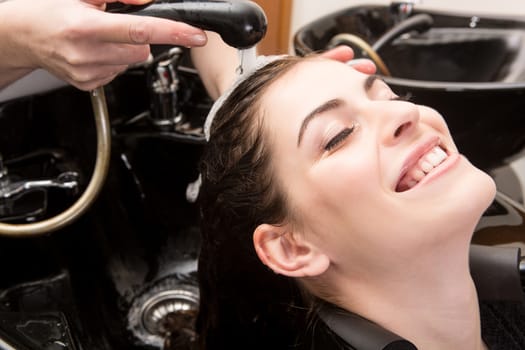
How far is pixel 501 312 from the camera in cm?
87

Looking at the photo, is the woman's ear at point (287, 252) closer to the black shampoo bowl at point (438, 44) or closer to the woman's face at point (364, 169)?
the woman's face at point (364, 169)

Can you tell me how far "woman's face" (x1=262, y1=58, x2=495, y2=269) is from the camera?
636 millimetres

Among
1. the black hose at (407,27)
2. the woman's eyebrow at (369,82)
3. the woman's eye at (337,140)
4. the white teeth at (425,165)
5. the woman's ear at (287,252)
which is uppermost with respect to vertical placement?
the woman's eyebrow at (369,82)

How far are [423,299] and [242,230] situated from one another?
0.26 m

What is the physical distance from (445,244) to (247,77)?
0.35 metres

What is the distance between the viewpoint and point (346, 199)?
646mm

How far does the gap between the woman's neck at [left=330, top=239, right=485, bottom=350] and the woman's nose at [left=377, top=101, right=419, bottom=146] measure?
153 mm

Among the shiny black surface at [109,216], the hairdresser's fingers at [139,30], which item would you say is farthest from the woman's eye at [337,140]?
the shiny black surface at [109,216]

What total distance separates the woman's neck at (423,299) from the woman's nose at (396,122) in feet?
0.50

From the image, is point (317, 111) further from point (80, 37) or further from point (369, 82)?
point (80, 37)

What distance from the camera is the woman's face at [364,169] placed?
0.64 m

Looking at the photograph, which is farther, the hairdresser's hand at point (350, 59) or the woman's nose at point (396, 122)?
the hairdresser's hand at point (350, 59)

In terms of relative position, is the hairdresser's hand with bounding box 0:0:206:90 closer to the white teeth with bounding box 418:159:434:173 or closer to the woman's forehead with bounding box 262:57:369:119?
the woman's forehead with bounding box 262:57:369:119

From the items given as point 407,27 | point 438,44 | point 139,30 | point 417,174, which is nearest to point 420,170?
point 417,174
